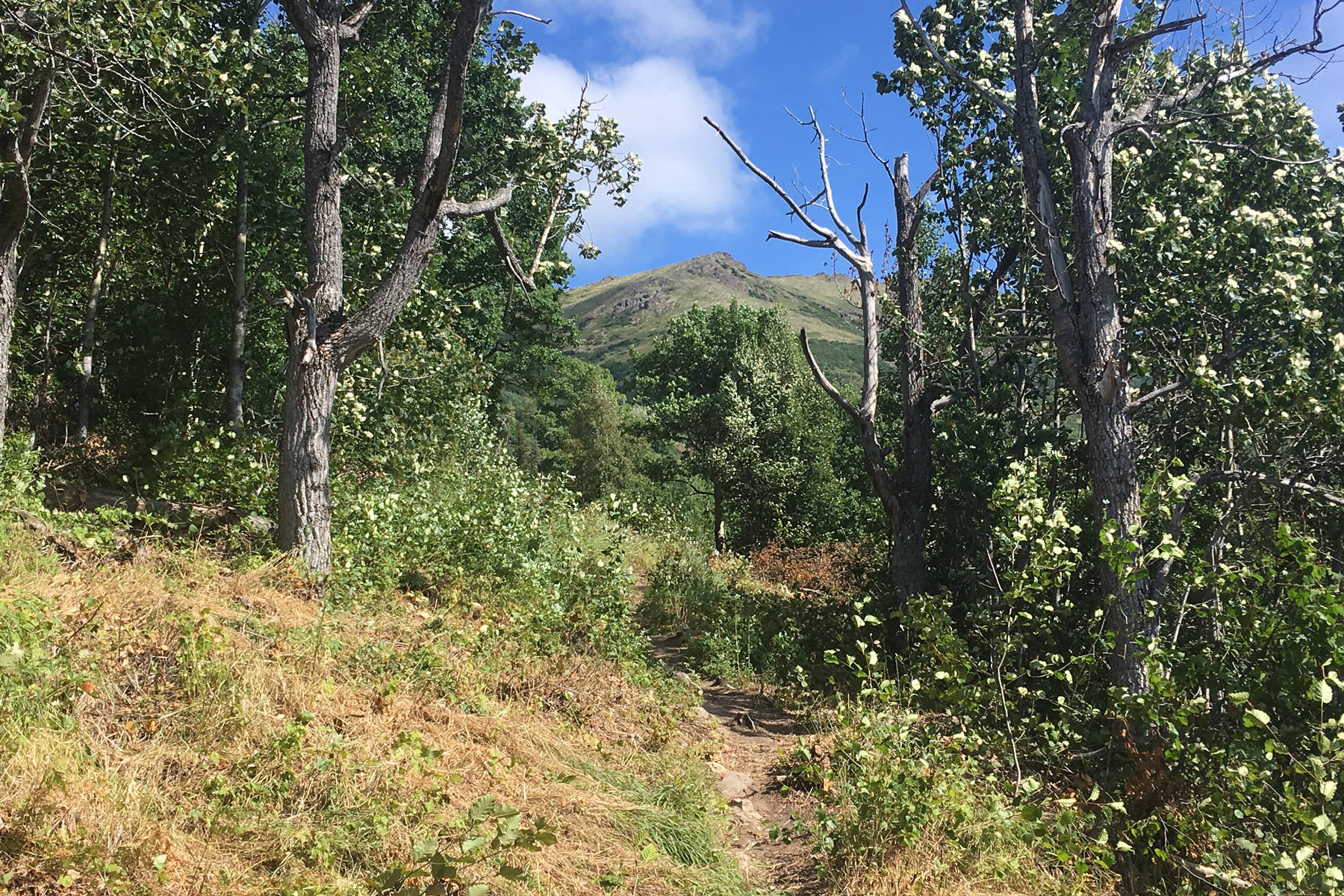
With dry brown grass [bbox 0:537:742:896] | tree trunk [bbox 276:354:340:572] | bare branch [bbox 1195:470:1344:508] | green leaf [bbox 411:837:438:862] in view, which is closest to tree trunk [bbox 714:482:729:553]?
dry brown grass [bbox 0:537:742:896]

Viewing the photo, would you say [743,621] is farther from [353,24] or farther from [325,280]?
[353,24]

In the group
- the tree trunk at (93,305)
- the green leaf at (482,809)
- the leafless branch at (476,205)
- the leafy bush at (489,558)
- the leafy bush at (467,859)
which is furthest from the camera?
the tree trunk at (93,305)

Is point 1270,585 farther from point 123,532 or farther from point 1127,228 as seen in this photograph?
point 123,532

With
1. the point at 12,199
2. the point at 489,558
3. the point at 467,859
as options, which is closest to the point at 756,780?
the point at 489,558

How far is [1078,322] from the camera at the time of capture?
7.38 meters

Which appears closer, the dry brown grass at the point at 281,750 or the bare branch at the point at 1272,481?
the dry brown grass at the point at 281,750

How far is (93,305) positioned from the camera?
9.54 metres

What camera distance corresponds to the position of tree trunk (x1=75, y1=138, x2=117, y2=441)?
9453 mm

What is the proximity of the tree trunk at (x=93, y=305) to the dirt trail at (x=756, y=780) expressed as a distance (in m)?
7.50

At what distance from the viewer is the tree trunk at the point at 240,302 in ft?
31.0

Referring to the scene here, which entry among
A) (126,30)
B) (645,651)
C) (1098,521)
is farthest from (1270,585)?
(126,30)

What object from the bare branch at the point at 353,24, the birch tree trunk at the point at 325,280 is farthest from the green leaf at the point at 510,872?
the bare branch at the point at 353,24

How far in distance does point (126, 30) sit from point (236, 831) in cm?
653

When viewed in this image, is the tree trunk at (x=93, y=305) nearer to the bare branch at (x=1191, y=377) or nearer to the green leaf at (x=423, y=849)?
the green leaf at (x=423, y=849)
